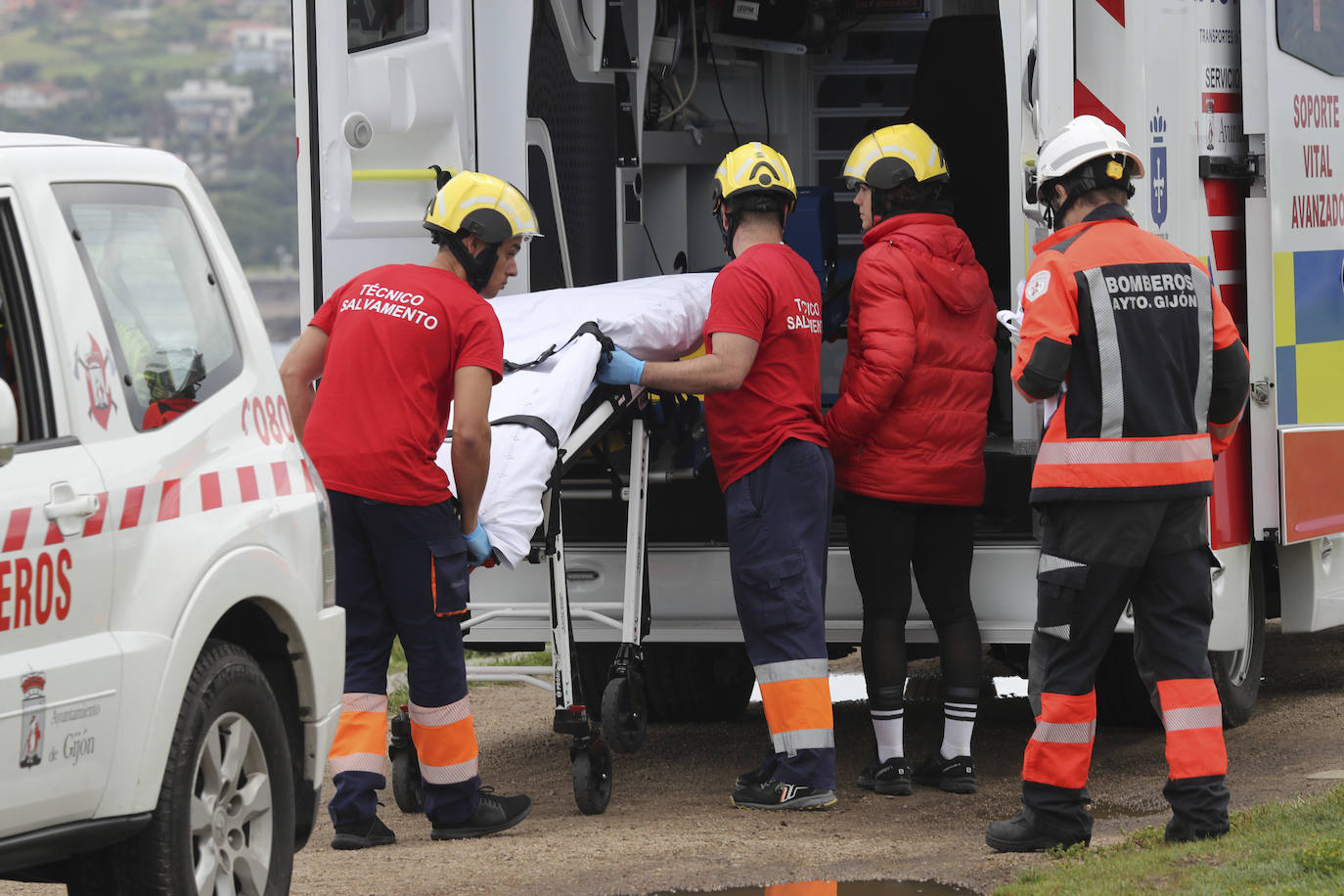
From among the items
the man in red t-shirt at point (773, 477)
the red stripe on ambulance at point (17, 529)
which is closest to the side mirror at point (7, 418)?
the red stripe on ambulance at point (17, 529)

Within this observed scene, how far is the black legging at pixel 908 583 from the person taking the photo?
5.77 m

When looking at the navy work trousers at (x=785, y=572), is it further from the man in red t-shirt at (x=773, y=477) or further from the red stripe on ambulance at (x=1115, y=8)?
the red stripe on ambulance at (x=1115, y=8)

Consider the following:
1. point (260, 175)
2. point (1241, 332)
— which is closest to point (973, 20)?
point (1241, 332)

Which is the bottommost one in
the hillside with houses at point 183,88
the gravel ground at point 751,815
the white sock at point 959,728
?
the gravel ground at point 751,815

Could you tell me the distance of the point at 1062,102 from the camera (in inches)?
210

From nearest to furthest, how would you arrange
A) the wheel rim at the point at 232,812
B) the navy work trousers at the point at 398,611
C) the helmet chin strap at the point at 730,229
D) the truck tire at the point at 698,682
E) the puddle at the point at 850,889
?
the wheel rim at the point at 232,812 < the puddle at the point at 850,889 < the navy work trousers at the point at 398,611 < the helmet chin strap at the point at 730,229 < the truck tire at the point at 698,682

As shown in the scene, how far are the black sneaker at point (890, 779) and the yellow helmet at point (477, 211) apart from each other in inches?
74.9

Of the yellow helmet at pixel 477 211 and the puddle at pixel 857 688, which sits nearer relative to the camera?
the yellow helmet at pixel 477 211

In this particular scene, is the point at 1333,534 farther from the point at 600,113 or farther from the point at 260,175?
the point at 260,175

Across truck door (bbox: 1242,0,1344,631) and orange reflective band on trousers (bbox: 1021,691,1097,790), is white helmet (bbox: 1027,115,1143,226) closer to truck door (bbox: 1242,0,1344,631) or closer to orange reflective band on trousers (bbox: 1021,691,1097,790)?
truck door (bbox: 1242,0,1344,631)

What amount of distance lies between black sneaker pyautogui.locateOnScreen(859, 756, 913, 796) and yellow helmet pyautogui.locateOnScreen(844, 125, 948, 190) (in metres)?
1.70

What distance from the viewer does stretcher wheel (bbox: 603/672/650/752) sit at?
17.9 ft

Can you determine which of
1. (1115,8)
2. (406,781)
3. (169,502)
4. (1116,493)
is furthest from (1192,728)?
(169,502)

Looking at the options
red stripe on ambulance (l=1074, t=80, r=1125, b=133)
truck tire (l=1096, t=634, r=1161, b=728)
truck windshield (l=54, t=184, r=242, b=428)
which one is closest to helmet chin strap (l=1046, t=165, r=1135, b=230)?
red stripe on ambulance (l=1074, t=80, r=1125, b=133)
